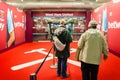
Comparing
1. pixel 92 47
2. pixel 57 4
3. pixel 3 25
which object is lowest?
pixel 92 47

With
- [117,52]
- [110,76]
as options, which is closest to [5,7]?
[117,52]

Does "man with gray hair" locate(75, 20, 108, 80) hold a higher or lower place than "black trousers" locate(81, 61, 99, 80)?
higher

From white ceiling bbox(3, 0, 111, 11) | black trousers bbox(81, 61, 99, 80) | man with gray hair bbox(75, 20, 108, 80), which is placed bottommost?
black trousers bbox(81, 61, 99, 80)

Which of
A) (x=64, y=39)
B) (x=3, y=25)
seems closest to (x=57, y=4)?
(x=3, y=25)

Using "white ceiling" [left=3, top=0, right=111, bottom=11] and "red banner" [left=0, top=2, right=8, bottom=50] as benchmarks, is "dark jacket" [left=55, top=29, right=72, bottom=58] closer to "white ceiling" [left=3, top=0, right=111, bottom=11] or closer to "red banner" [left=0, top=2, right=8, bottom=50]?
"red banner" [left=0, top=2, right=8, bottom=50]

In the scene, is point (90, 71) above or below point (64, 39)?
below

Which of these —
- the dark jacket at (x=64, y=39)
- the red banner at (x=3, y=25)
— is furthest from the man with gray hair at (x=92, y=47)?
the red banner at (x=3, y=25)

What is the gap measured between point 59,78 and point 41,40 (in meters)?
9.97

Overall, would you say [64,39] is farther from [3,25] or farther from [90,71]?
[3,25]

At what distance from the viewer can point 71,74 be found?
14.6ft

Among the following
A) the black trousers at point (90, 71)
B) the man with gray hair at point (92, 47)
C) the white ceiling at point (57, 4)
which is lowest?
the black trousers at point (90, 71)

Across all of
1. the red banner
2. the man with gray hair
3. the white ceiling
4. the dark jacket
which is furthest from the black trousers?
the white ceiling

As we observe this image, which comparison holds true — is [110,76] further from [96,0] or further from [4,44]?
[96,0]

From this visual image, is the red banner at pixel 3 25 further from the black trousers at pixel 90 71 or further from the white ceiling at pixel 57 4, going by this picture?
the black trousers at pixel 90 71
